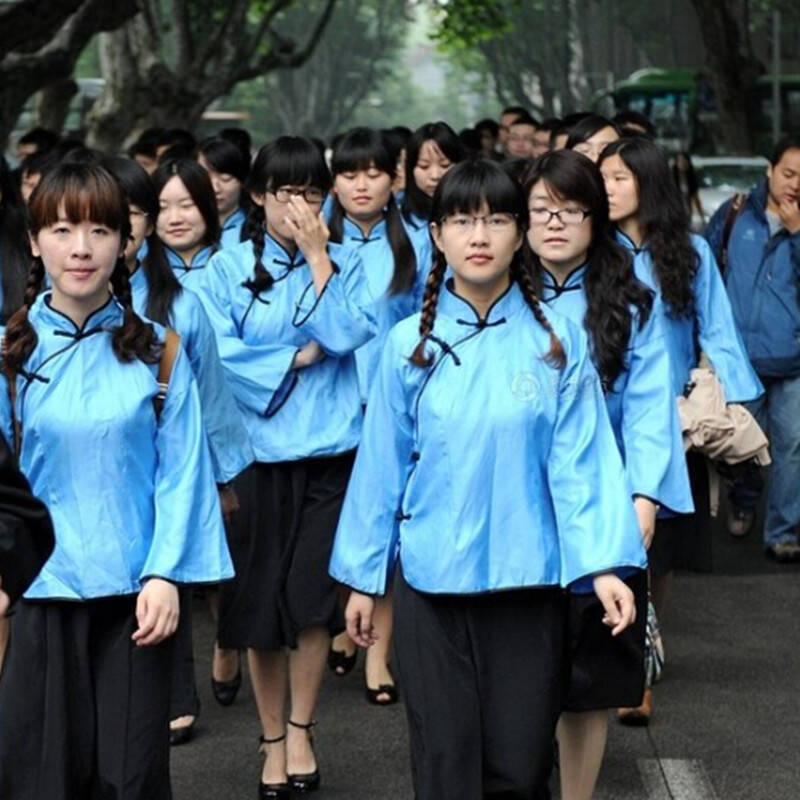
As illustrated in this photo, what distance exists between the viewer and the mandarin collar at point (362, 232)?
8062 millimetres

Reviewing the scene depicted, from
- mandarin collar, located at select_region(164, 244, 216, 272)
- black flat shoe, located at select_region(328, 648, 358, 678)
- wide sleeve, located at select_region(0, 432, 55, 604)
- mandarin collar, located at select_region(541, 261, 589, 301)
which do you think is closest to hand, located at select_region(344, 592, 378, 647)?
mandarin collar, located at select_region(541, 261, 589, 301)

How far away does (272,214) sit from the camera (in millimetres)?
6605

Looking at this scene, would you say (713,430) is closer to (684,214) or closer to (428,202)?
(684,214)

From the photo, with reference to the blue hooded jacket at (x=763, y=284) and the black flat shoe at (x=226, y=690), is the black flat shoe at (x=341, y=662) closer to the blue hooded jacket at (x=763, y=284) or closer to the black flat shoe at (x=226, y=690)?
the black flat shoe at (x=226, y=690)

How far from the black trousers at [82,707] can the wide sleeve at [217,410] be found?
101 centimetres

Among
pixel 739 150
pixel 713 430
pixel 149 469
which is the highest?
pixel 149 469

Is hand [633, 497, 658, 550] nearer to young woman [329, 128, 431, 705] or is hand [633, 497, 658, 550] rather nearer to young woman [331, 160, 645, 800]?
young woman [331, 160, 645, 800]

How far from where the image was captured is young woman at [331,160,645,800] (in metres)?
4.85

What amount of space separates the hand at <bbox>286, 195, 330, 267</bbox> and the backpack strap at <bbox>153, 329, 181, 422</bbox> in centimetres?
153

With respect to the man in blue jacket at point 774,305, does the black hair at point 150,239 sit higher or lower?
higher

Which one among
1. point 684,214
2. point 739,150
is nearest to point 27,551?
point 684,214

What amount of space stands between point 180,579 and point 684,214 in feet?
8.81

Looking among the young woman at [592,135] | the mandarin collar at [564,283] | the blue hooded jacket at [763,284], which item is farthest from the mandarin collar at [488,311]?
the blue hooded jacket at [763,284]

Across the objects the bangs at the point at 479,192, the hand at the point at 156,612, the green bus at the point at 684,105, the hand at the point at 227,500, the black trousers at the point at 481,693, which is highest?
the bangs at the point at 479,192
